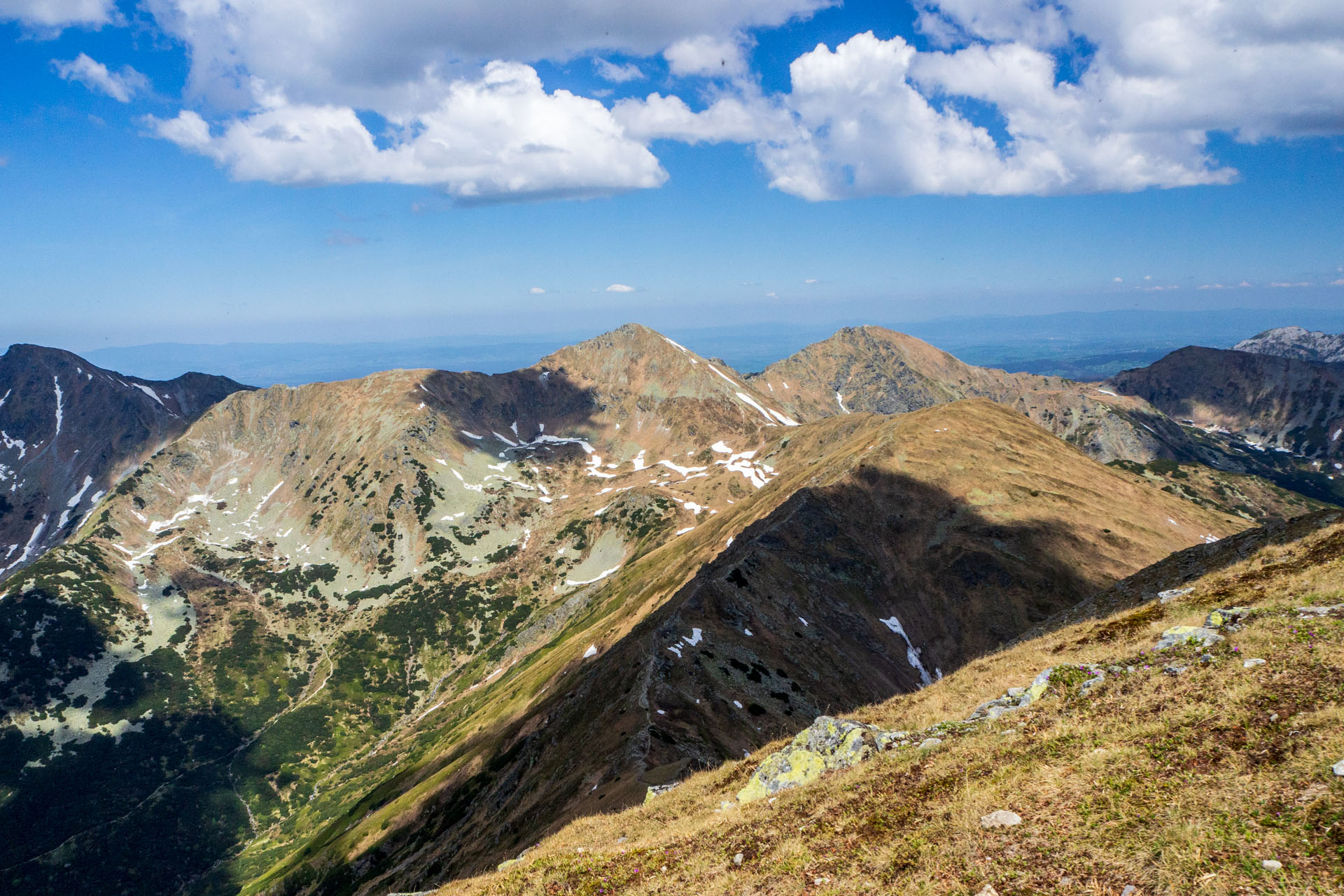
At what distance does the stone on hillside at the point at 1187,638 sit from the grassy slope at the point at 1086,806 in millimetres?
781

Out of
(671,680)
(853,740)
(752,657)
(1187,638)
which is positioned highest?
(1187,638)

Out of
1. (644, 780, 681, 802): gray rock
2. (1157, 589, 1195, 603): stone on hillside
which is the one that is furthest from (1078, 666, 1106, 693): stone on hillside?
(644, 780, 681, 802): gray rock

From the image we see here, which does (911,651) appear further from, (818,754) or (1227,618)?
(818,754)

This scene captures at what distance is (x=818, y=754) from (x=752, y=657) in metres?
49.8

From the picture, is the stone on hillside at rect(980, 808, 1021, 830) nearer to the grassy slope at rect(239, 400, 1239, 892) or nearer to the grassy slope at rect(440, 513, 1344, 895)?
the grassy slope at rect(440, 513, 1344, 895)

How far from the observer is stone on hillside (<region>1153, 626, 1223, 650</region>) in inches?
875

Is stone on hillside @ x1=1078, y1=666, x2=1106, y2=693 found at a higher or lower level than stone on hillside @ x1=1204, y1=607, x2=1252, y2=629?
lower

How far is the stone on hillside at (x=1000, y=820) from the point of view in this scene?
15.3 metres

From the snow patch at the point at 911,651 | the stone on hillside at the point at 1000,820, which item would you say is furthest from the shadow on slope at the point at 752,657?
the stone on hillside at the point at 1000,820

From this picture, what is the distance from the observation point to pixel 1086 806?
14.7 m

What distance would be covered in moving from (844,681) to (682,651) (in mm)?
25667

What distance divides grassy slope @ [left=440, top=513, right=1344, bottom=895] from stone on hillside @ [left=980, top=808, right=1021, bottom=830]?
273 millimetres

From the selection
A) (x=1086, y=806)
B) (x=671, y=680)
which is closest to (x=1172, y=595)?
(x=1086, y=806)

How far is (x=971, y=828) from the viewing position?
15570 millimetres
